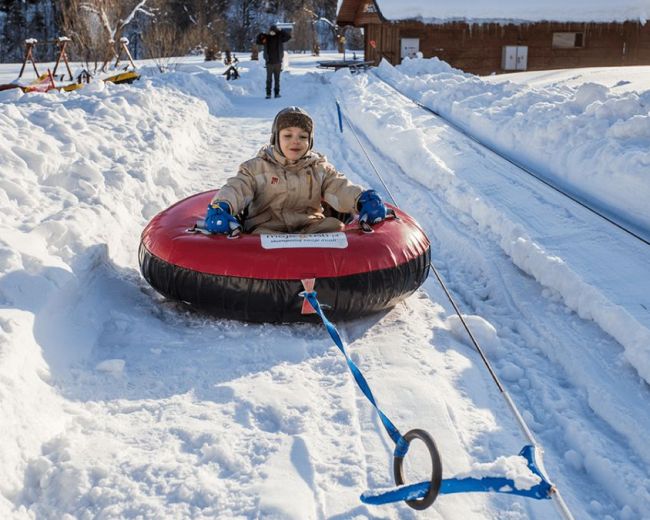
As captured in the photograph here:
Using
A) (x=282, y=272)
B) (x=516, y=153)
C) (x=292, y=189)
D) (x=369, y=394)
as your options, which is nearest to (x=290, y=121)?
(x=292, y=189)

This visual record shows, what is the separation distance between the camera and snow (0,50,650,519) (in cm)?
221

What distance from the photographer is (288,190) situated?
4172mm

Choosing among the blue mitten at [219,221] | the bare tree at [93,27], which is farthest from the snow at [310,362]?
the bare tree at [93,27]

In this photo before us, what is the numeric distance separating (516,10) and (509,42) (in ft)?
3.53

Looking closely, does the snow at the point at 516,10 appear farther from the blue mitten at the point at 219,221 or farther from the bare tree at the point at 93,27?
the blue mitten at the point at 219,221

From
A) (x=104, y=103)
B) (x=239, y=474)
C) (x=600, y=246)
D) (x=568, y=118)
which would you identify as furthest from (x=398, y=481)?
(x=104, y=103)

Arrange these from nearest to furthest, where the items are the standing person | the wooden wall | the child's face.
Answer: the child's face → the standing person → the wooden wall

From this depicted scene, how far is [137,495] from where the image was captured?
212 cm

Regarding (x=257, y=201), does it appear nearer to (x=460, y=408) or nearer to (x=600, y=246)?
(x=460, y=408)

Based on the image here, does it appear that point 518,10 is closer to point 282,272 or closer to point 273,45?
point 273,45

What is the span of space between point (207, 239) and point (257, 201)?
0.69 meters

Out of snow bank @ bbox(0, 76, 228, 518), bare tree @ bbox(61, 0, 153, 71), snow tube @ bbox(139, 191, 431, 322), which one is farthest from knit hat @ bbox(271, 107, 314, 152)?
bare tree @ bbox(61, 0, 153, 71)

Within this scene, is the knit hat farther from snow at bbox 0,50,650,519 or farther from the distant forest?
the distant forest

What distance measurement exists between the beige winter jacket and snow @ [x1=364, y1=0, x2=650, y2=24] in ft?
63.6
